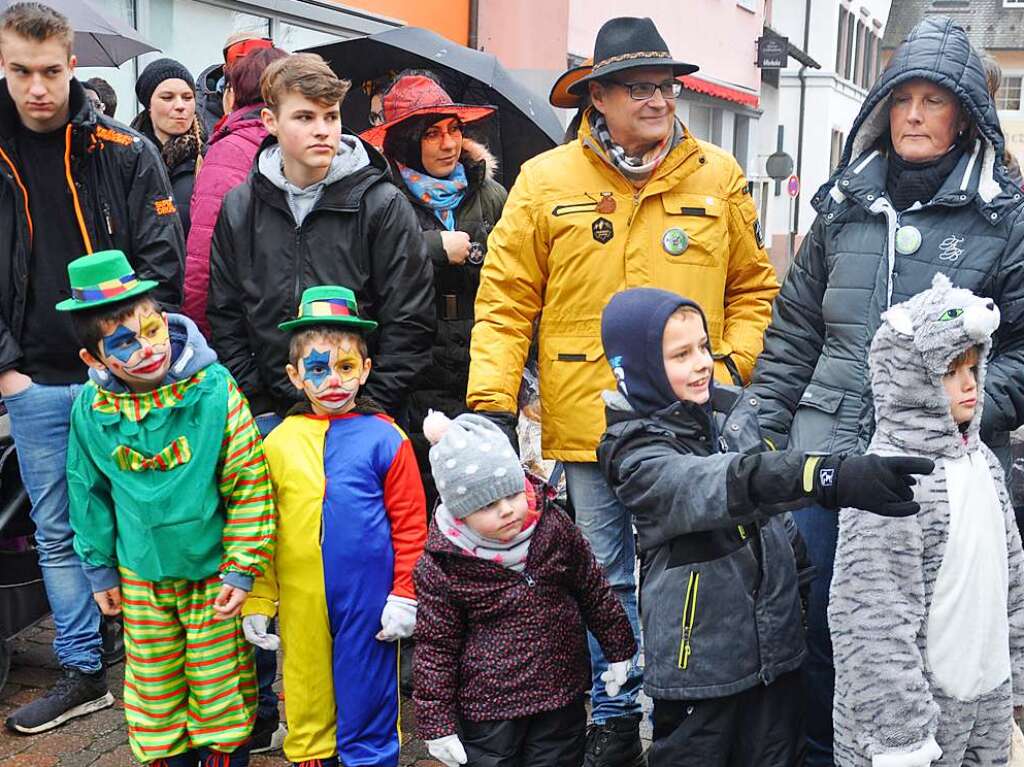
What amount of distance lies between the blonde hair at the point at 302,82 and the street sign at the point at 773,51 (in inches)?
911

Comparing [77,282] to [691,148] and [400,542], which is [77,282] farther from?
[691,148]

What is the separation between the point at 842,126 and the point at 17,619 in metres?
34.6

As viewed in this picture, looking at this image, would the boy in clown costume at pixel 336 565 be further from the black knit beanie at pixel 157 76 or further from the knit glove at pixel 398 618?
the black knit beanie at pixel 157 76

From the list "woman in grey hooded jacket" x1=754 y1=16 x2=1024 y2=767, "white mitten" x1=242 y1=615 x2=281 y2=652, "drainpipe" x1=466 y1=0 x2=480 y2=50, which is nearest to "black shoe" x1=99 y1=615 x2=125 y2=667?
"white mitten" x1=242 y1=615 x2=281 y2=652

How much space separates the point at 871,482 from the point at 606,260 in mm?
1675

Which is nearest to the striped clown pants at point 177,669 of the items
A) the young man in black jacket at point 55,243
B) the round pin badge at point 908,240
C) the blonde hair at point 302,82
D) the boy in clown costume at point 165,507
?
the boy in clown costume at point 165,507

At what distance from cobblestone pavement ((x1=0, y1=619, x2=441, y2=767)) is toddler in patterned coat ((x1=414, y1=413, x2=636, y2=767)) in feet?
3.06

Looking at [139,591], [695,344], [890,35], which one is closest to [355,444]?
[139,591]

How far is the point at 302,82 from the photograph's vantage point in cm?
407

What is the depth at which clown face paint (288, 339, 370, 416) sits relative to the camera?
3.75 meters

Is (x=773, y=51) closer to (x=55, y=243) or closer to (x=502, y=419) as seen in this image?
(x=55, y=243)

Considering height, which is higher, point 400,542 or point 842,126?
point 842,126

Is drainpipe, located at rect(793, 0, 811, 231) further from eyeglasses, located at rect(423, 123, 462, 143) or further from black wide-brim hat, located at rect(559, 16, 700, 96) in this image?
black wide-brim hat, located at rect(559, 16, 700, 96)

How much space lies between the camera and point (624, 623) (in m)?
3.52
